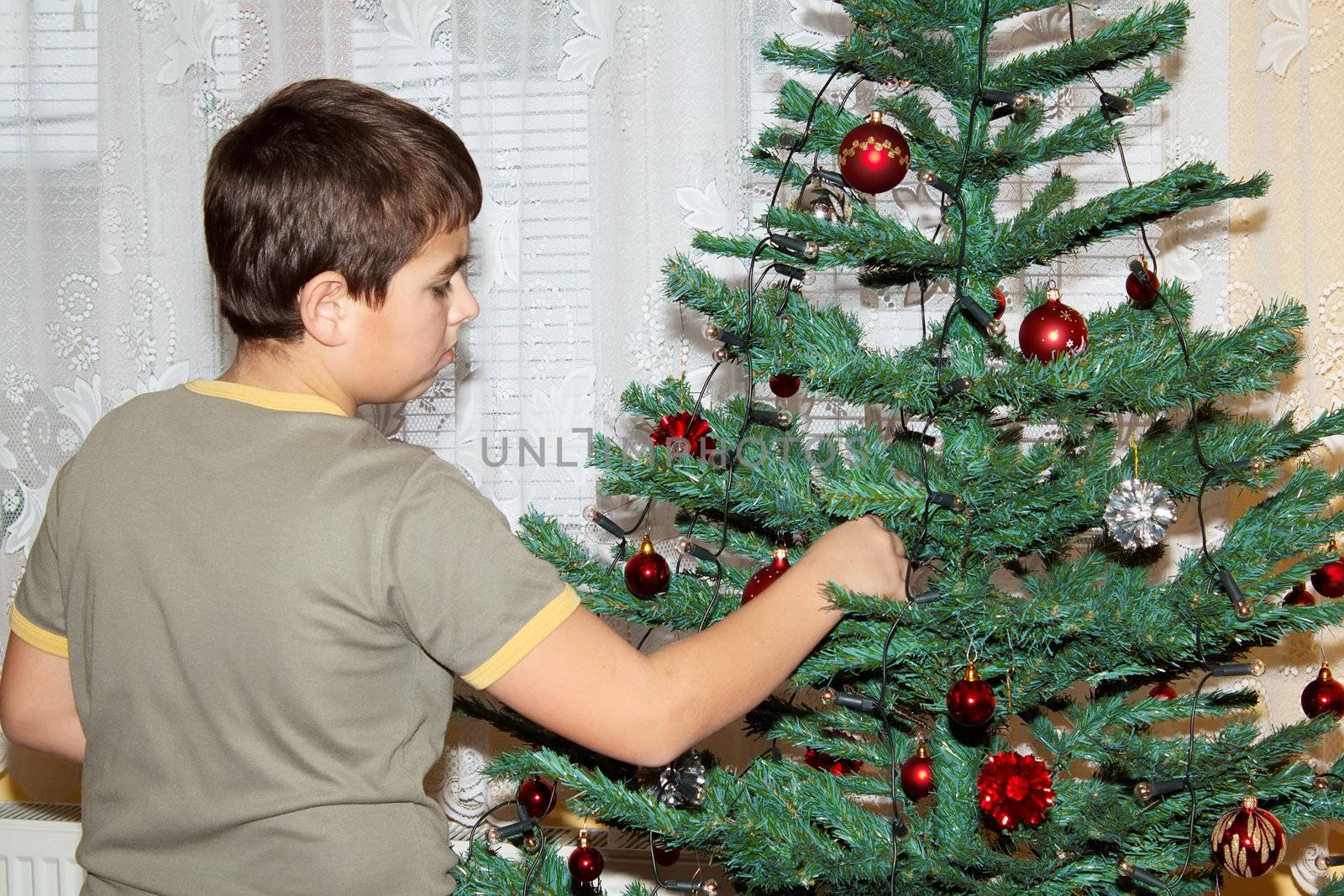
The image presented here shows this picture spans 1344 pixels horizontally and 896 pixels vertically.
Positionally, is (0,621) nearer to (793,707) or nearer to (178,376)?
(178,376)

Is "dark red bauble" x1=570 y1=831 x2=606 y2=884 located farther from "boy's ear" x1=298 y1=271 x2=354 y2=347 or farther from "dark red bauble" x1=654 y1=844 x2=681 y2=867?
"boy's ear" x1=298 y1=271 x2=354 y2=347

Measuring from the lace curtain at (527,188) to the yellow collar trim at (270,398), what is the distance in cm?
56

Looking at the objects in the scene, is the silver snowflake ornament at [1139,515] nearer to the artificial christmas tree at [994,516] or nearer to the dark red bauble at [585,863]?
the artificial christmas tree at [994,516]

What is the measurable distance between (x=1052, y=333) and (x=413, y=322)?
0.49m

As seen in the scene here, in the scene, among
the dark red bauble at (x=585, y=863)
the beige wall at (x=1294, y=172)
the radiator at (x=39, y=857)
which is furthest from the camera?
the radiator at (x=39, y=857)

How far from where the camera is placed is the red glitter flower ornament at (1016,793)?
78 cm

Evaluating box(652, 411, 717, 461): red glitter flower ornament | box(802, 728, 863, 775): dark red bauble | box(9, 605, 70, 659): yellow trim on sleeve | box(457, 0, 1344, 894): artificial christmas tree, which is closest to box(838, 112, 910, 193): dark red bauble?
box(457, 0, 1344, 894): artificial christmas tree

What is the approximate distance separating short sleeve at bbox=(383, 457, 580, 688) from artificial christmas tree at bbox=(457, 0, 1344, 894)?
0.13 meters

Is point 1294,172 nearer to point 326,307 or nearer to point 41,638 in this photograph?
point 326,307

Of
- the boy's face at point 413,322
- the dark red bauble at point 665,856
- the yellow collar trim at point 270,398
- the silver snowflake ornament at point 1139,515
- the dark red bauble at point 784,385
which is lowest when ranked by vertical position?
the dark red bauble at point 665,856

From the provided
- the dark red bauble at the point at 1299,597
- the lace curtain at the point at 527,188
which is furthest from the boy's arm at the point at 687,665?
the lace curtain at the point at 527,188

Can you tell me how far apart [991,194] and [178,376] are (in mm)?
1077

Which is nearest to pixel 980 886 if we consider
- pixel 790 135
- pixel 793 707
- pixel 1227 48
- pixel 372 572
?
pixel 793 707

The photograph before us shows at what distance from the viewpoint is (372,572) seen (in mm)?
788
